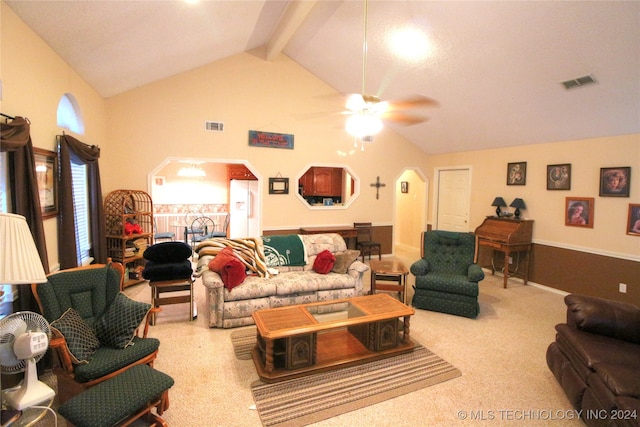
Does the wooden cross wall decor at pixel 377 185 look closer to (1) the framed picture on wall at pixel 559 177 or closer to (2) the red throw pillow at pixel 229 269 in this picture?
(1) the framed picture on wall at pixel 559 177

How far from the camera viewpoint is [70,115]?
3.96m

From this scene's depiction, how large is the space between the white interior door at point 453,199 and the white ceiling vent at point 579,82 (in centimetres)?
269

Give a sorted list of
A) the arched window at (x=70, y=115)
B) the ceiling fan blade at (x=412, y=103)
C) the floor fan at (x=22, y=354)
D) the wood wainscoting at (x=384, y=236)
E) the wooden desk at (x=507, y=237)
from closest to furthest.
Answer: the floor fan at (x=22, y=354), the arched window at (x=70, y=115), the wooden desk at (x=507, y=237), the ceiling fan blade at (x=412, y=103), the wood wainscoting at (x=384, y=236)

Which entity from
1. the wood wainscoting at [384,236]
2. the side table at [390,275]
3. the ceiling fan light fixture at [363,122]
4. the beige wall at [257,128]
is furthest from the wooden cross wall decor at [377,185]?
the ceiling fan light fixture at [363,122]

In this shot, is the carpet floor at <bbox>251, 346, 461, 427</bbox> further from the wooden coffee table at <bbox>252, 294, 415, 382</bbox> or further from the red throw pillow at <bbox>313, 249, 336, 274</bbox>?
the red throw pillow at <bbox>313, 249, 336, 274</bbox>

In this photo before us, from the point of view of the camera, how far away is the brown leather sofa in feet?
6.02

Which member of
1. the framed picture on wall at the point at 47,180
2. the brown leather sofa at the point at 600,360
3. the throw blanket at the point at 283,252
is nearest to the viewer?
the brown leather sofa at the point at 600,360

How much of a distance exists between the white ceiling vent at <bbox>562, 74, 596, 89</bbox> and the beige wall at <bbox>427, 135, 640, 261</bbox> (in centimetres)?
115

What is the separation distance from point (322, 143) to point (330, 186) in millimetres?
2628

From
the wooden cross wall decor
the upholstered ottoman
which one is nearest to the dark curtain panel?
the upholstered ottoman

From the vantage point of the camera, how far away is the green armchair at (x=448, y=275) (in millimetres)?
3893

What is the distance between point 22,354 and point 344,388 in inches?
81.0

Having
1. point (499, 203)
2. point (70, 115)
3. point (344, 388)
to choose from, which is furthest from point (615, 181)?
point (70, 115)

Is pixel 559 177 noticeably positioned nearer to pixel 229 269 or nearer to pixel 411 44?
pixel 411 44
